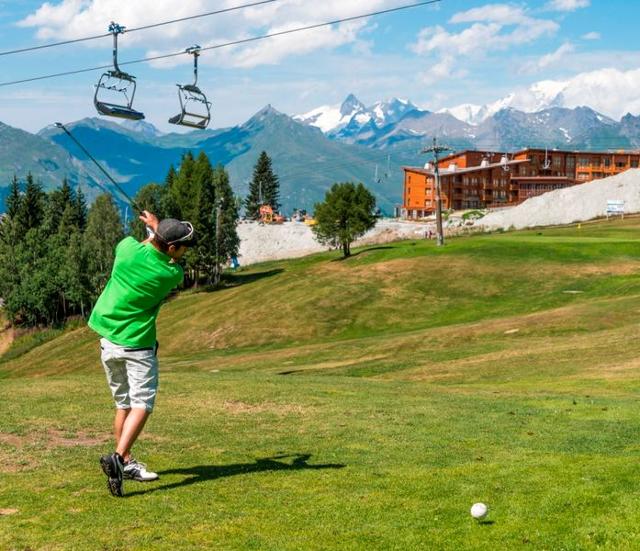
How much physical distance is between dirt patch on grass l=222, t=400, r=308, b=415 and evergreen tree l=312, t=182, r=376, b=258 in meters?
79.3

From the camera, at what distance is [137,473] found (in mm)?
10742

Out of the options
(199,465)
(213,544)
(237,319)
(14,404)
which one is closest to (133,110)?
(14,404)

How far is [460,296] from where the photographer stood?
204 feet

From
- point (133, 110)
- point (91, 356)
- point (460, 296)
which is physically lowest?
point (91, 356)

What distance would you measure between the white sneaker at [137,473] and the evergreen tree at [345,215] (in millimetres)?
86140

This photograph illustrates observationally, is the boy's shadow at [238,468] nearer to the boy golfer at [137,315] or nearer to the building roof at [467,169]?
the boy golfer at [137,315]

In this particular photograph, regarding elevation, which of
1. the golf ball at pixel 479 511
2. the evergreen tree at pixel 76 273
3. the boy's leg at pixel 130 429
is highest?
the boy's leg at pixel 130 429

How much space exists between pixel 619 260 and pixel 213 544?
62021 millimetres

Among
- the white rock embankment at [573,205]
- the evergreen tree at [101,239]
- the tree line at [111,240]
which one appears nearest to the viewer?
the tree line at [111,240]

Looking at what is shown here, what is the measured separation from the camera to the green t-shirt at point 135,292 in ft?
34.7

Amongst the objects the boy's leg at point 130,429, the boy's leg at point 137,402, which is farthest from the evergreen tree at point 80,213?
the boy's leg at point 130,429

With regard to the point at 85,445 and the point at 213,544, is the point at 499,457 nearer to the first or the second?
the point at 213,544

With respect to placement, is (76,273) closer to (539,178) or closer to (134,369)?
(134,369)

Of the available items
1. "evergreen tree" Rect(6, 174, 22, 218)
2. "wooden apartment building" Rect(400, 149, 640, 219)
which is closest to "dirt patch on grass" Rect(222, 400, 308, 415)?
"evergreen tree" Rect(6, 174, 22, 218)
